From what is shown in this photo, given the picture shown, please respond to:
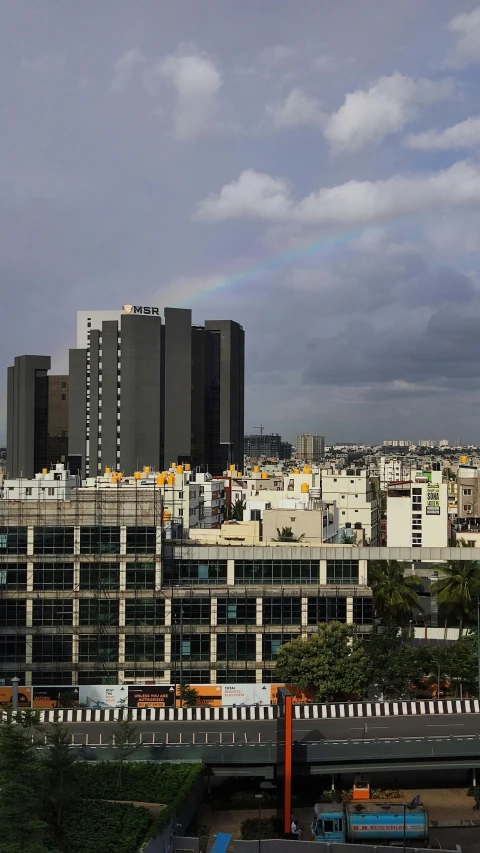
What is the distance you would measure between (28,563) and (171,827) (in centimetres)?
2356

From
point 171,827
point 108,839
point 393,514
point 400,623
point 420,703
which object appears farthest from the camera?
point 393,514

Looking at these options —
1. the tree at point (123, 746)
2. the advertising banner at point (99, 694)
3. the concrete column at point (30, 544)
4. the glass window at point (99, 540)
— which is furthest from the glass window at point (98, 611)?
the tree at point (123, 746)

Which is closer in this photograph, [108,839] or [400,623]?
[108,839]

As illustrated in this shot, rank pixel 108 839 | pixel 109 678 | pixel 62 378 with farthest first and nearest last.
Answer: pixel 62 378 < pixel 109 678 < pixel 108 839

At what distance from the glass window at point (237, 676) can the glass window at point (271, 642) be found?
4.24ft

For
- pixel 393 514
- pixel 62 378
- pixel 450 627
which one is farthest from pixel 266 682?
pixel 62 378

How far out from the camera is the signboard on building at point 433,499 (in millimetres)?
102875

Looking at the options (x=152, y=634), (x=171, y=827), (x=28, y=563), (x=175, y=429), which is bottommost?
(x=171, y=827)

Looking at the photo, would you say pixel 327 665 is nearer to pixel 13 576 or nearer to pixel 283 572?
pixel 283 572

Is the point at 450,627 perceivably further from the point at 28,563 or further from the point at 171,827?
the point at 171,827

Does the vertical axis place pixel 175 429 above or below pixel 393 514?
above

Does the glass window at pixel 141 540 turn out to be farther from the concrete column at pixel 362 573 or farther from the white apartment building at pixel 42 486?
the white apartment building at pixel 42 486

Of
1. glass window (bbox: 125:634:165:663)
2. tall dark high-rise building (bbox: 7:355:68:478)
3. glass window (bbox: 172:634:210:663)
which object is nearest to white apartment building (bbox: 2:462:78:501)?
tall dark high-rise building (bbox: 7:355:68:478)

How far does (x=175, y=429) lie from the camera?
555 ft
